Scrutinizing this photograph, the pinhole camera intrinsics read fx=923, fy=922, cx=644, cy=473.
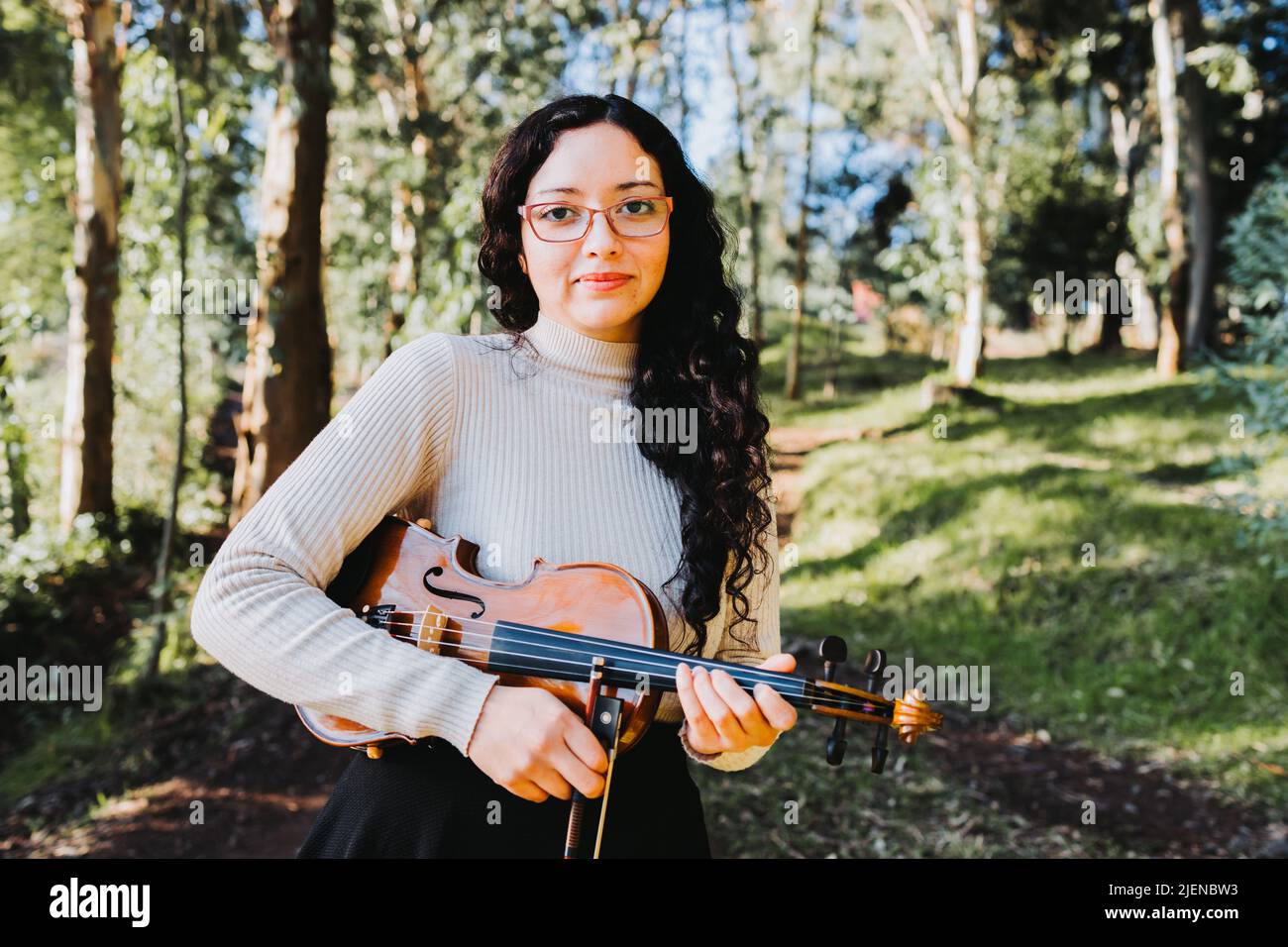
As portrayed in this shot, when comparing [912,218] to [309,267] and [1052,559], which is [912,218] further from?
[309,267]

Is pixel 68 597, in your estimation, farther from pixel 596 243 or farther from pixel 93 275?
pixel 596 243

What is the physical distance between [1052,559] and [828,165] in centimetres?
1461

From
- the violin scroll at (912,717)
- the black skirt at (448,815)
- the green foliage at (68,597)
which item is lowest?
the green foliage at (68,597)

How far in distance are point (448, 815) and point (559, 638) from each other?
38 cm

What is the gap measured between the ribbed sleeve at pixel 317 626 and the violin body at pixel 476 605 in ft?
0.33

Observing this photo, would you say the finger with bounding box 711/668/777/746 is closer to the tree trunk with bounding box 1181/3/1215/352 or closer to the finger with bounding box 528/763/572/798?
the finger with bounding box 528/763/572/798

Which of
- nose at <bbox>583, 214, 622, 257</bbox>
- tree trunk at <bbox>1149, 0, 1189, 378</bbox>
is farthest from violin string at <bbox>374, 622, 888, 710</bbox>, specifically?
tree trunk at <bbox>1149, 0, 1189, 378</bbox>

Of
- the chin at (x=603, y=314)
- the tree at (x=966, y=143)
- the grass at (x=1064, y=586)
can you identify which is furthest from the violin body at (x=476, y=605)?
the tree at (x=966, y=143)

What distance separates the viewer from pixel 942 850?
183 inches

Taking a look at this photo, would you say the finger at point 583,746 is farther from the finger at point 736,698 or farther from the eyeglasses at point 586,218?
the eyeglasses at point 586,218

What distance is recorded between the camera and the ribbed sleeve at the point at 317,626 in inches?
53.6

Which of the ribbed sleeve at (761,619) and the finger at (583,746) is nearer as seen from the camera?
the finger at (583,746)

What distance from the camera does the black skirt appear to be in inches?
61.4

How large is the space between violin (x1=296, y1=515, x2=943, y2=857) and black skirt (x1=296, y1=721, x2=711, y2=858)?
0.10 metres
